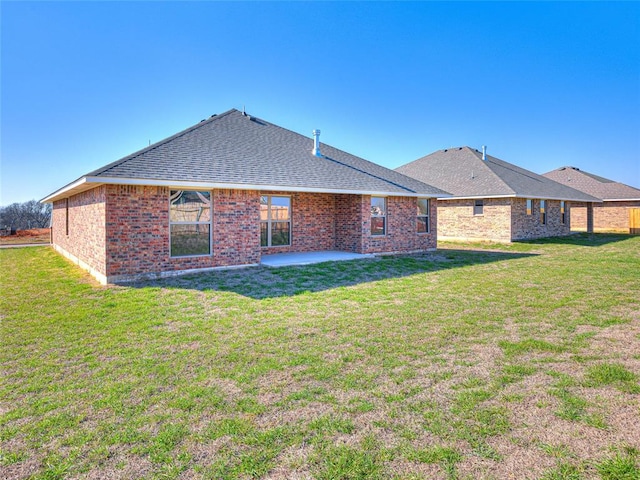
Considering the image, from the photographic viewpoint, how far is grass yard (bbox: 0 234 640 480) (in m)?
2.51

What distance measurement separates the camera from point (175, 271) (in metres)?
9.72

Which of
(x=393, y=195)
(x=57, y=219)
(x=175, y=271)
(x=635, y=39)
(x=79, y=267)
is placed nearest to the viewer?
(x=175, y=271)

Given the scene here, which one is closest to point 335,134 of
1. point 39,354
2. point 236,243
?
point 236,243

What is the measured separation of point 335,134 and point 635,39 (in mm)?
14942

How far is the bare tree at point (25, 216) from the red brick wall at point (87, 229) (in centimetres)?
2098

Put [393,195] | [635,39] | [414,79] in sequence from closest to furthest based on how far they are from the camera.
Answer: [393,195]
[635,39]
[414,79]

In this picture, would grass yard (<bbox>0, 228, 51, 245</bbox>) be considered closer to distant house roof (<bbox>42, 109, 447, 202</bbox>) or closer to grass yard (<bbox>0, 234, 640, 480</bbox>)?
distant house roof (<bbox>42, 109, 447, 202</bbox>)

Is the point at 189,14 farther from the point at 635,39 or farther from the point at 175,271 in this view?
the point at 635,39

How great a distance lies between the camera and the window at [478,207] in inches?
824

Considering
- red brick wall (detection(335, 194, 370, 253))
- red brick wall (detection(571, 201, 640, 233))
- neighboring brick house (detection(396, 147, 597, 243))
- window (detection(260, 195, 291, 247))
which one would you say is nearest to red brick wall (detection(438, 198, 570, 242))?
neighboring brick house (detection(396, 147, 597, 243))

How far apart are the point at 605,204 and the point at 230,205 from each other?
3374 centimetres

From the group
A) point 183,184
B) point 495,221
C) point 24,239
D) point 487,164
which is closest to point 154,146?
point 183,184

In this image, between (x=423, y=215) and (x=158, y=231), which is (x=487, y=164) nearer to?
(x=423, y=215)

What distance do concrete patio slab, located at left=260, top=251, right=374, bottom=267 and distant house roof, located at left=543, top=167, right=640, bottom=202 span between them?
27675mm
